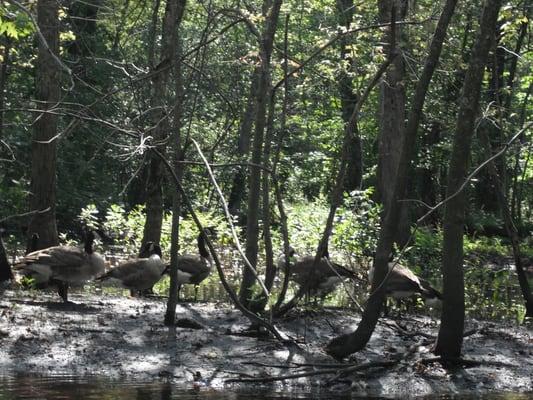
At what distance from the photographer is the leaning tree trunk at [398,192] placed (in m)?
10.2

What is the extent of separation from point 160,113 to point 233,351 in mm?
3593

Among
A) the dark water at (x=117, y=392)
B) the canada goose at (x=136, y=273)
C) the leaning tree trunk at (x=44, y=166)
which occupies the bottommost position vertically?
the dark water at (x=117, y=392)

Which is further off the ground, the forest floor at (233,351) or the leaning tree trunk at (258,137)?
the leaning tree trunk at (258,137)

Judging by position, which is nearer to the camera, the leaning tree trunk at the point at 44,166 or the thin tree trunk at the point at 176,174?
the thin tree trunk at the point at 176,174

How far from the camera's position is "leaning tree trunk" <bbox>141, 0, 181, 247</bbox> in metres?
11.8

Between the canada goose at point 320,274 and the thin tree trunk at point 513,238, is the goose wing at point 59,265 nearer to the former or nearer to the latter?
the canada goose at point 320,274

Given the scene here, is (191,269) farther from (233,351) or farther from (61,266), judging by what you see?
(233,351)

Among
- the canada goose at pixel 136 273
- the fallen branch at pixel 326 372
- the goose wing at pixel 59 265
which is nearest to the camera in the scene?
the fallen branch at pixel 326 372

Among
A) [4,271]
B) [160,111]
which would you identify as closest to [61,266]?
[4,271]

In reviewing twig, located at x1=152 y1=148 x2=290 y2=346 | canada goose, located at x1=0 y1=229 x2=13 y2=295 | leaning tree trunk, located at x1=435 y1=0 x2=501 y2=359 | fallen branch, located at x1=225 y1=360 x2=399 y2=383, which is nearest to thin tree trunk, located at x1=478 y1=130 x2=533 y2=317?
leaning tree trunk, located at x1=435 y1=0 x2=501 y2=359

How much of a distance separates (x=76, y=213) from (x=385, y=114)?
1115cm

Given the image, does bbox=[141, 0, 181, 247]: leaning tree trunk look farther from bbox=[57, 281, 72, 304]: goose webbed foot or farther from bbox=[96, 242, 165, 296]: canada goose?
bbox=[57, 281, 72, 304]: goose webbed foot

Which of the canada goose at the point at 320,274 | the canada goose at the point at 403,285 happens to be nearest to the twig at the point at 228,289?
the canada goose at the point at 403,285

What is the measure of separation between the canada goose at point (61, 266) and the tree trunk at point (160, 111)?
193cm
